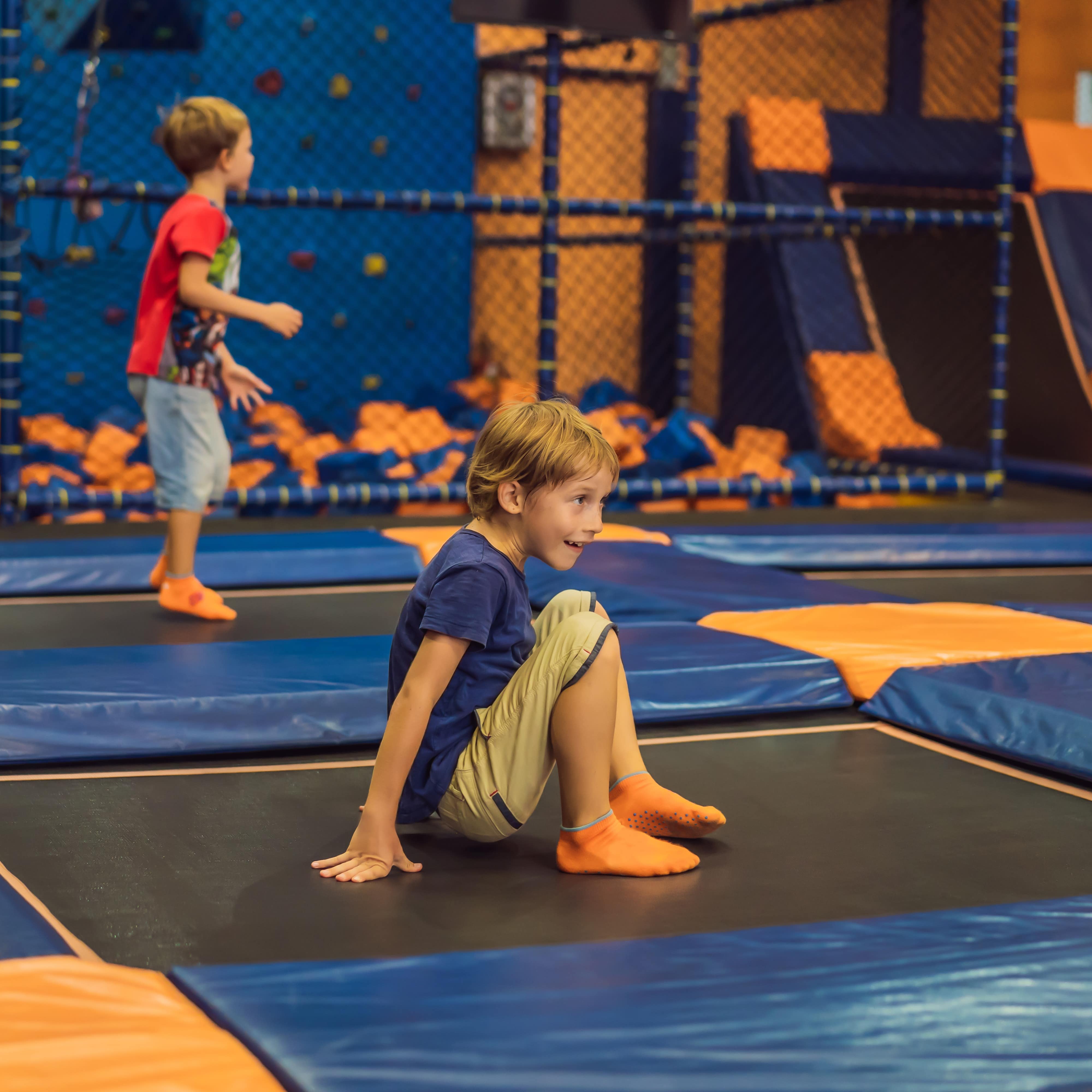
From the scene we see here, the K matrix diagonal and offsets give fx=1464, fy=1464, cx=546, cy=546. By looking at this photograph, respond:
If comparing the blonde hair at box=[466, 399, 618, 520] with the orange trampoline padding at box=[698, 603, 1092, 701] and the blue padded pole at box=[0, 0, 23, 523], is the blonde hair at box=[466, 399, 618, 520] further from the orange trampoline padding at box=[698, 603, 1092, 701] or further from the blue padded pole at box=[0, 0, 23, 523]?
the blue padded pole at box=[0, 0, 23, 523]

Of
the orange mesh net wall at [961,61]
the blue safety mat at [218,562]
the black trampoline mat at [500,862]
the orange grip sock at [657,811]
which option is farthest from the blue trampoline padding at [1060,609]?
the orange mesh net wall at [961,61]

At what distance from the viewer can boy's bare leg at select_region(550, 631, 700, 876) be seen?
1.66 meters

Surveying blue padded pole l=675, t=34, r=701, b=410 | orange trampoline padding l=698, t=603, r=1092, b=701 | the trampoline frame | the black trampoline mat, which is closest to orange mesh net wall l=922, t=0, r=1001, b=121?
blue padded pole l=675, t=34, r=701, b=410

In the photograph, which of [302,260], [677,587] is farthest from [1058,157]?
[677,587]

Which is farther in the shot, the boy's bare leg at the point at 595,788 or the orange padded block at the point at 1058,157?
the orange padded block at the point at 1058,157

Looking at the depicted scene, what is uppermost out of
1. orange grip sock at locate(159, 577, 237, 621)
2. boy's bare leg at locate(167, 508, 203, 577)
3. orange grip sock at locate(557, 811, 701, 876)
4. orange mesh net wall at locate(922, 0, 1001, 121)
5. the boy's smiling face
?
orange mesh net wall at locate(922, 0, 1001, 121)

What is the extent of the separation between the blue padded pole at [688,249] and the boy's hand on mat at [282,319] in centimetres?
332

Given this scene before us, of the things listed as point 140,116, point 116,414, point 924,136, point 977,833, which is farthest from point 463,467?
point 977,833

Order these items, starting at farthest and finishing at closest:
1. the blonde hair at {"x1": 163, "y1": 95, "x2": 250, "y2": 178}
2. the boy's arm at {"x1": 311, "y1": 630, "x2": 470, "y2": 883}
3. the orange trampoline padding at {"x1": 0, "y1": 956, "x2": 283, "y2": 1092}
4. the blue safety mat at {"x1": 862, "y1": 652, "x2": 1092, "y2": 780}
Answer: the blonde hair at {"x1": 163, "y1": 95, "x2": 250, "y2": 178} < the blue safety mat at {"x1": 862, "y1": 652, "x2": 1092, "y2": 780} < the boy's arm at {"x1": 311, "y1": 630, "x2": 470, "y2": 883} < the orange trampoline padding at {"x1": 0, "y1": 956, "x2": 283, "y2": 1092}

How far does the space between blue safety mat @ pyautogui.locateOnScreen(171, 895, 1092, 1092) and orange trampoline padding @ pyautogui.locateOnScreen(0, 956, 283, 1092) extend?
0.03 m

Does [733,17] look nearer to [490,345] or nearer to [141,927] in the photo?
[490,345]

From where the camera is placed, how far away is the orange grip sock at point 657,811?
5.82 ft

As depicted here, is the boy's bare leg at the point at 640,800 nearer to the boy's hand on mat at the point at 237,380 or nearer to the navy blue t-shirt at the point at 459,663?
the navy blue t-shirt at the point at 459,663

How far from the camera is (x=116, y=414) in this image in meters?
5.96
